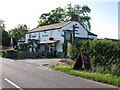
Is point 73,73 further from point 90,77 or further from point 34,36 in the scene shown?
point 34,36

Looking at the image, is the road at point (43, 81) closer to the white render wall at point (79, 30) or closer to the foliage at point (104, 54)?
the foliage at point (104, 54)

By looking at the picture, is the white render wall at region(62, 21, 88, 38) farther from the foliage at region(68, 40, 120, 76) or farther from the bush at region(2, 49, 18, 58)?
the foliage at region(68, 40, 120, 76)

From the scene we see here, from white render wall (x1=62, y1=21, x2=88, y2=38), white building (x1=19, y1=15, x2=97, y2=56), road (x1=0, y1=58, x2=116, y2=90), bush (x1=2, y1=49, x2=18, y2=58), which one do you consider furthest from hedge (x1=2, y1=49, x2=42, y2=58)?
road (x1=0, y1=58, x2=116, y2=90)

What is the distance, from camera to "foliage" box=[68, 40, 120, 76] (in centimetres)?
1173

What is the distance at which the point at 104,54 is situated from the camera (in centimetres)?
1301

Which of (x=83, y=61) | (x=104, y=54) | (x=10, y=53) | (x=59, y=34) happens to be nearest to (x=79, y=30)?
(x=59, y=34)

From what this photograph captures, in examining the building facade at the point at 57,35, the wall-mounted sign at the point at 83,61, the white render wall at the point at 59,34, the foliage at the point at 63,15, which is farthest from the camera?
the foliage at the point at 63,15

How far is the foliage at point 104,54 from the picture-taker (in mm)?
11734

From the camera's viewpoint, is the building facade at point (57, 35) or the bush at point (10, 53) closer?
the bush at point (10, 53)

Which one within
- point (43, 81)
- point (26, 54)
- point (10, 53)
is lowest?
point (43, 81)

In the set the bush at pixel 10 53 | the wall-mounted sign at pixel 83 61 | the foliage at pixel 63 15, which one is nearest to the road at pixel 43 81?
the wall-mounted sign at pixel 83 61

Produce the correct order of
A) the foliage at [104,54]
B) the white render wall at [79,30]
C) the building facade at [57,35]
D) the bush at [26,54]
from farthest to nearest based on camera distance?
the white render wall at [79,30]
the building facade at [57,35]
the bush at [26,54]
the foliage at [104,54]

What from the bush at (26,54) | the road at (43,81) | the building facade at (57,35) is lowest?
the road at (43,81)

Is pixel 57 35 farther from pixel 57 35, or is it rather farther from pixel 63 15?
pixel 63 15
